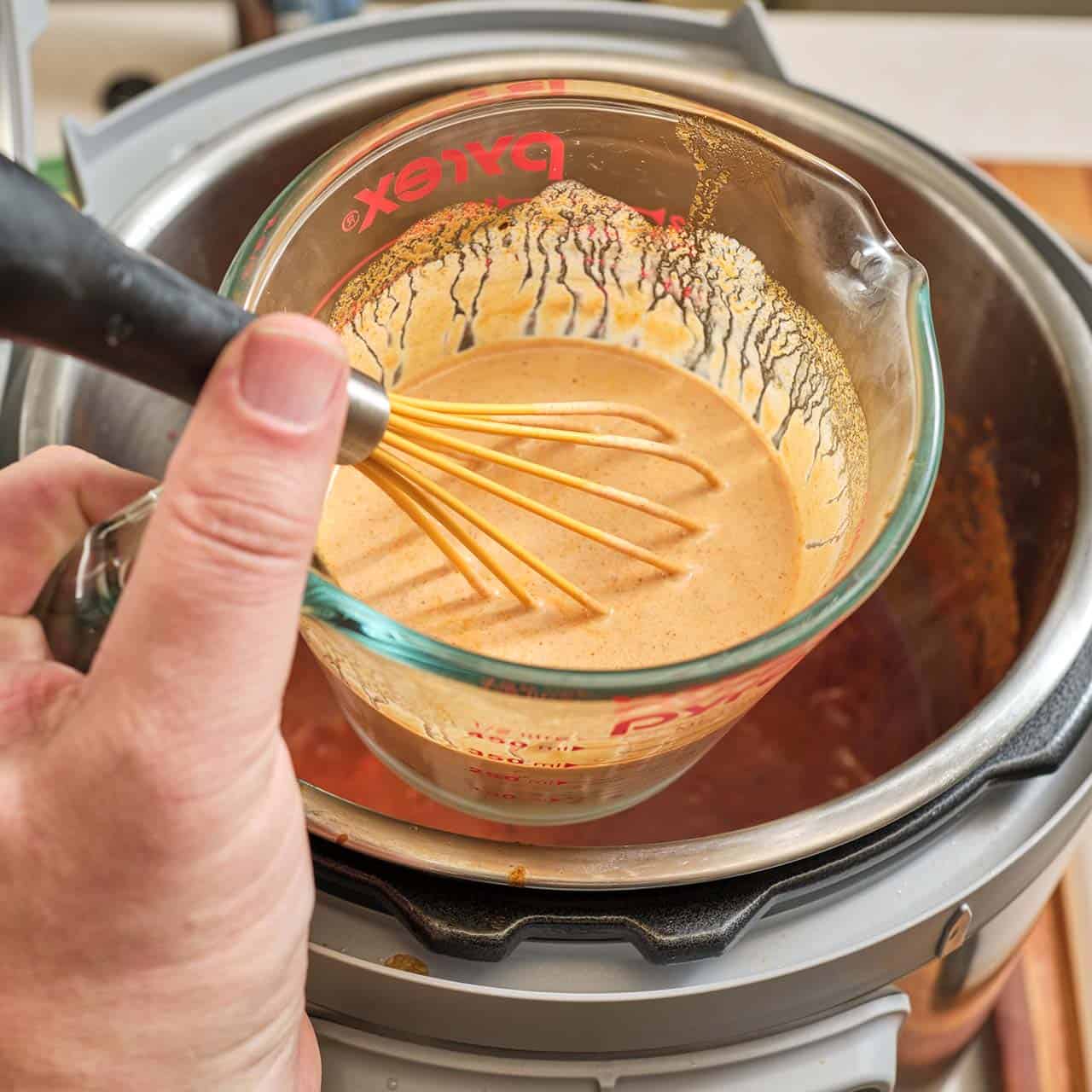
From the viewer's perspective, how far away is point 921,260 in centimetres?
77

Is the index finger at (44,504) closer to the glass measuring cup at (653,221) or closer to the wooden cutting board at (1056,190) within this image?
the glass measuring cup at (653,221)

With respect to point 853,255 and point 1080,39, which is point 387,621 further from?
point 1080,39

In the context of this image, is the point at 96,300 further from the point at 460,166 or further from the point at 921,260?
Answer: the point at 921,260

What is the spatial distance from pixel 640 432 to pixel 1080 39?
92cm

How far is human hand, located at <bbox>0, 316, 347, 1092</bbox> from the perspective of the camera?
392 millimetres

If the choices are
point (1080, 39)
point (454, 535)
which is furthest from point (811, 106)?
point (1080, 39)

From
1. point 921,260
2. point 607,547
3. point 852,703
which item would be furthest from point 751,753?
point 921,260

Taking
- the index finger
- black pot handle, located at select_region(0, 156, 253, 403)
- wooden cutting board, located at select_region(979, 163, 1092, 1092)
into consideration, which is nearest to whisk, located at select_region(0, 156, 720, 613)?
black pot handle, located at select_region(0, 156, 253, 403)

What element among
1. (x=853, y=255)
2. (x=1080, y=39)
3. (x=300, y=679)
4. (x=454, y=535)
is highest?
(x=1080, y=39)

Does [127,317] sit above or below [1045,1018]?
above

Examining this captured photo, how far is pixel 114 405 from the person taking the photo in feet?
2.35

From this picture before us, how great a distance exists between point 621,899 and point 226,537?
248mm

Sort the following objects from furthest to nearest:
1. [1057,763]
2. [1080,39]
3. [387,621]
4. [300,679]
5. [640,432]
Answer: [1080,39]
[300,679]
[640,432]
[1057,763]
[387,621]

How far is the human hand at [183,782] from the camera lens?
392 mm
